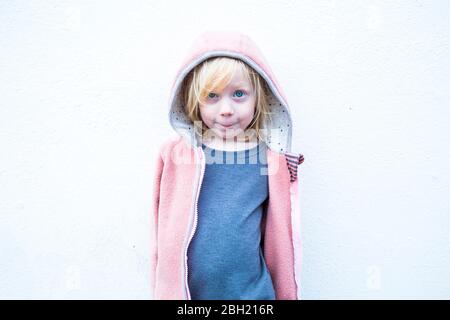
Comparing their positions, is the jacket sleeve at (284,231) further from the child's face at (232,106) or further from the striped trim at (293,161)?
the child's face at (232,106)

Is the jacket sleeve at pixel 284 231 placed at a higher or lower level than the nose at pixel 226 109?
lower

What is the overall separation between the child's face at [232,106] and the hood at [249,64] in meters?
0.05

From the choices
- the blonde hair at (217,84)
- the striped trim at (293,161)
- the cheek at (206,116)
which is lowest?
the striped trim at (293,161)

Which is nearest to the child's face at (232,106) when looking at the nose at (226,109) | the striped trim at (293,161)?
the nose at (226,109)

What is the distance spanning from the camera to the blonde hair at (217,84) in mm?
714

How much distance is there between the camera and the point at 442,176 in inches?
38.7

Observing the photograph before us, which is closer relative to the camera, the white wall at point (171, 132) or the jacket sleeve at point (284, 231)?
the jacket sleeve at point (284, 231)

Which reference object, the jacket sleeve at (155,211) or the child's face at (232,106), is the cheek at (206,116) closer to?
the child's face at (232,106)

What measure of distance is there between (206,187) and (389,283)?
0.66 metres

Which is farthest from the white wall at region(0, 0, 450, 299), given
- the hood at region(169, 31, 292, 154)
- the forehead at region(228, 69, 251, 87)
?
the forehead at region(228, 69, 251, 87)

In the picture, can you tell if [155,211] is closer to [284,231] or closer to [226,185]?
[226,185]

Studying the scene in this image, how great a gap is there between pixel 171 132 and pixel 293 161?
1.11 feet

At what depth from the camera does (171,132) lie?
0.93 meters

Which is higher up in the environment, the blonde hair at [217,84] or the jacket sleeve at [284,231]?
the blonde hair at [217,84]
